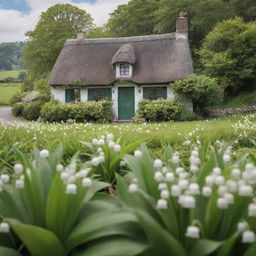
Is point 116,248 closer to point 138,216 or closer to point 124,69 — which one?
point 138,216

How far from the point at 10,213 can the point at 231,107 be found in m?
24.6

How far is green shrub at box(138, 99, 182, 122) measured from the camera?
20203 millimetres

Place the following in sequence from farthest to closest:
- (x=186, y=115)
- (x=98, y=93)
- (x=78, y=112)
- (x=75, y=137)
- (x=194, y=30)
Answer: (x=194, y=30) → (x=98, y=93) → (x=78, y=112) → (x=186, y=115) → (x=75, y=137)

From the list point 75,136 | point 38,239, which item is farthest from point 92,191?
point 75,136

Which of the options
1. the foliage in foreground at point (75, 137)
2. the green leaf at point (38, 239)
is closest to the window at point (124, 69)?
the foliage in foreground at point (75, 137)

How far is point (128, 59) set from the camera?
22922 millimetres

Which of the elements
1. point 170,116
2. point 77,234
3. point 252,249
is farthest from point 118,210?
point 170,116

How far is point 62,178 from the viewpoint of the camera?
2.01 m

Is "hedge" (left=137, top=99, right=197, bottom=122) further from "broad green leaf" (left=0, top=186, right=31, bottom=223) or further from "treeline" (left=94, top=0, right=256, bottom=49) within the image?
"broad green leaf" (left=0, top=186, right=31, bottom=223)

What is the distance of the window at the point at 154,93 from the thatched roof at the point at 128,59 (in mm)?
823

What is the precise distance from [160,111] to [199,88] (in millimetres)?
3073

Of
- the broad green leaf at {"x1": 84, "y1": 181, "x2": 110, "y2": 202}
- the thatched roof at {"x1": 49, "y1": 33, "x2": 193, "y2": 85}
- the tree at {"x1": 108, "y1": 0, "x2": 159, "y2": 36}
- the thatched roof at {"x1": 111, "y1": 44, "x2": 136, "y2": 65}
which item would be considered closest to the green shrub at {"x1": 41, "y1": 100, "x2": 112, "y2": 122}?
the thatched roof at {"x1": 49, "y1": 33, "x2": 193, "y2": 85}

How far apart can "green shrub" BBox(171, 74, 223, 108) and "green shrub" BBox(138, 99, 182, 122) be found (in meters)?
1.20

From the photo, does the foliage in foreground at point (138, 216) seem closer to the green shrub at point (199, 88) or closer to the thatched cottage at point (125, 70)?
the green shrub at point (199, 88)
